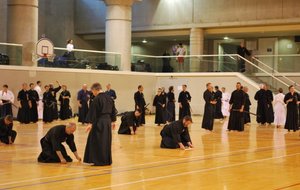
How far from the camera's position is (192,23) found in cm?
3956

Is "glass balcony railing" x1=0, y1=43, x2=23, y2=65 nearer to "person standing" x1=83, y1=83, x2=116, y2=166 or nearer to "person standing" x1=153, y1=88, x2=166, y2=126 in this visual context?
"person standing" x1=153, y1=88, x2=166, y2=126

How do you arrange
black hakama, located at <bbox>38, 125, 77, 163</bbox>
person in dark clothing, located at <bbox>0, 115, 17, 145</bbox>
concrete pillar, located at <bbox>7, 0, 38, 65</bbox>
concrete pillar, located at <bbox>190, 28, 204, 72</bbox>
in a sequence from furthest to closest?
1. concrete pillar, located at <bbox>190, 28, 204, 72</bbox>
2. concrete pillar, located at <bbox>7, 0, 38, 65</bbox>
3. person in dark clothing, located at <bbox>0, 115, 17, 145</bbox>
4. black hakama, located at <bbox>38, 125, 77, 163</bbox>

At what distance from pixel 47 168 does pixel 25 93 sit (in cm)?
1440

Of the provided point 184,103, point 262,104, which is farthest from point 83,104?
point 262,104

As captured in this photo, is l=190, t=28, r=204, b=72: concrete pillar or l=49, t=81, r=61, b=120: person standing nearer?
l=49, t=81, r=61, b=120: person standing

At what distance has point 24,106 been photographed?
25969mm

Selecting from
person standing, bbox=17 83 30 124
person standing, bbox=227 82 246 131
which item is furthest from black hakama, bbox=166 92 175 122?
person standing, bbox=17 83 30 124

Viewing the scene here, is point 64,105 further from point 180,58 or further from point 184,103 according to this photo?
point 180,58

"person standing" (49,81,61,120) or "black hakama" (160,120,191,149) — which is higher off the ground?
"person standing" (49,81,61,120)

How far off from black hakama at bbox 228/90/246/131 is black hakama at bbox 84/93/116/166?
1082 centimetres

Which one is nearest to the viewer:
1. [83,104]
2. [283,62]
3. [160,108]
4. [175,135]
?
[175,135]

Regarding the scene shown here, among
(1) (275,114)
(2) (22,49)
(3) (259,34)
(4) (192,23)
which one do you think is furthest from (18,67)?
(3) (259,34)

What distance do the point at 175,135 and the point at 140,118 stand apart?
9.84 meters

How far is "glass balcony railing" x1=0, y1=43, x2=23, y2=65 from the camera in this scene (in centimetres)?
2745
